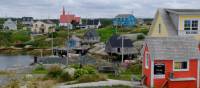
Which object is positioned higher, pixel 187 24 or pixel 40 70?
pixel 187 24

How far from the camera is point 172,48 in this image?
26.5 metres

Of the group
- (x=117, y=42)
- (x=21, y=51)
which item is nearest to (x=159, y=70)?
(x=117, y=42)

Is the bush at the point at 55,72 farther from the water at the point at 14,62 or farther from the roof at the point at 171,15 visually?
the water at the point at 14,62

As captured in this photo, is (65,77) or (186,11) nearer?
(65,77)

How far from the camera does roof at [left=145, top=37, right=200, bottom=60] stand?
25.9 m

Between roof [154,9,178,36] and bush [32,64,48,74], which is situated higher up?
roof [154,9,178,36]

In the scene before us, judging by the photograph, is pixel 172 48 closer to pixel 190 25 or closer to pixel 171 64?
pixel 171 64

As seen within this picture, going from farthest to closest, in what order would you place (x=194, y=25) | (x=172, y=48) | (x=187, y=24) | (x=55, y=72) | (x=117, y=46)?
(x=117, y=46), (x=194, y=25), (x=187, y=24), (x=55, y=72), (x=172, y=48)

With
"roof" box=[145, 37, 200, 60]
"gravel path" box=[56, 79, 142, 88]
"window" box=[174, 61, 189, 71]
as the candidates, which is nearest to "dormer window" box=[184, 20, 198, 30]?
"roof" box=[145, 37, 200, 60]

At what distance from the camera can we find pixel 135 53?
236ft

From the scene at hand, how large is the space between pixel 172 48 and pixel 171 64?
1.05m

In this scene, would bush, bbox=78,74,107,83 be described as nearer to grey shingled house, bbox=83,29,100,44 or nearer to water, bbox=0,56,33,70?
water, bbox=0,56,33,70

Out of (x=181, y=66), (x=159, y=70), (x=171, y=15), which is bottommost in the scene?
(x=159, y=70)

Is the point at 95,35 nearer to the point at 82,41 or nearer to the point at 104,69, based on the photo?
the point at 82,41
